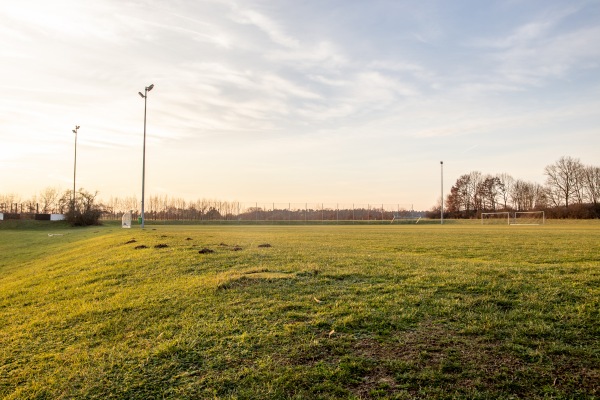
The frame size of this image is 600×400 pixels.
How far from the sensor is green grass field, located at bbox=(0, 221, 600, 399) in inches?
170

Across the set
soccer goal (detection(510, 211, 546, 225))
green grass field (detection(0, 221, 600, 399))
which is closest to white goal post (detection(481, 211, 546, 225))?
soccer goal (detection(510, 211, 546, 225))

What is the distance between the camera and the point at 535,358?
451cm

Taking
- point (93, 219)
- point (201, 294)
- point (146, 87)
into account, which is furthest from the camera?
point (93, 219)

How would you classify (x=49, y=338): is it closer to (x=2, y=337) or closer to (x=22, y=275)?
(x=2, y=337)

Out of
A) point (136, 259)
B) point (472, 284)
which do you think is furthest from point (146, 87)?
point (472, 284)

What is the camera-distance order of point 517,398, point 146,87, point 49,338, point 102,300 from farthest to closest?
1. point 146,87
2. point 102,300
3. point 49,338
4. point 517,398

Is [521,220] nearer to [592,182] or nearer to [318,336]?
[592,182]

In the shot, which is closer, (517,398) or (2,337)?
(517,398)

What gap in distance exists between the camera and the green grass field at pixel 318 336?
431 cm

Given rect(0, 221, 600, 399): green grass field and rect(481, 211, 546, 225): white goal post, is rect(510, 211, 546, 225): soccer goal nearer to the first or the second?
rect(481, 211, 546, 225): white goal post

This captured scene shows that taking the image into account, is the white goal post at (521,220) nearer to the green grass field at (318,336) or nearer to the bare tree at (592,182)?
the bare tree at (592,182)

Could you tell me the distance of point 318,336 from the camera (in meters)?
5.41

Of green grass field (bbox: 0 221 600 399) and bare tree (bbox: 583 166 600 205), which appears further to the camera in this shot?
bare tree (bbox: 583 166 600 205)

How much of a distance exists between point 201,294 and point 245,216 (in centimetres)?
8120
